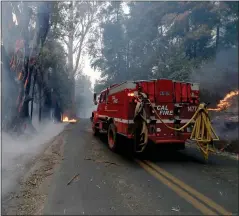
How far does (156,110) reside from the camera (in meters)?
7.99

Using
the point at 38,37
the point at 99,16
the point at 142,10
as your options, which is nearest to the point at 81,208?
the point at 38,37

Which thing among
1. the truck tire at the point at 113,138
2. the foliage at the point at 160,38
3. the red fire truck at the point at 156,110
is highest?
the foliage at the point at 160,38

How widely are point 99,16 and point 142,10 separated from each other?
Result: 753 cm

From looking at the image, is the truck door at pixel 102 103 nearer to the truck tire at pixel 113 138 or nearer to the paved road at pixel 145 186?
the truck tire at pixel 113 138

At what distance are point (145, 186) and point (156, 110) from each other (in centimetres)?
307

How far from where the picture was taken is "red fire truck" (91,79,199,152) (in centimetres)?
783

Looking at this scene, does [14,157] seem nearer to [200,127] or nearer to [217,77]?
[200,127]

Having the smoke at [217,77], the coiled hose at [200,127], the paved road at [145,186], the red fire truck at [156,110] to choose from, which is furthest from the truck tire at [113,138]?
the smoke at [217,77]

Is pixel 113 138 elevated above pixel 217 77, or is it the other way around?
pixel 217 77

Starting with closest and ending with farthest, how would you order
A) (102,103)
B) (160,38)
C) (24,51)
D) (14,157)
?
(14,157) < (102,103) < (24,51) < (160,38)

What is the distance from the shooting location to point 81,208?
4316 millimetres

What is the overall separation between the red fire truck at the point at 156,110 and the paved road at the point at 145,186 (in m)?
0.75

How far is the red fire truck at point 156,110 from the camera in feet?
25.7

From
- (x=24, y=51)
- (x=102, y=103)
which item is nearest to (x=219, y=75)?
(x=102, y=103)
